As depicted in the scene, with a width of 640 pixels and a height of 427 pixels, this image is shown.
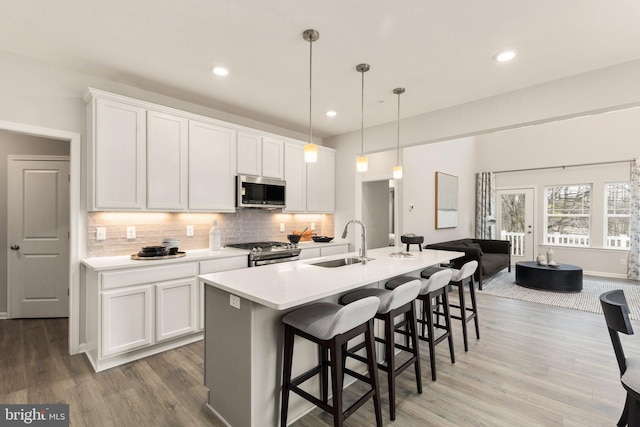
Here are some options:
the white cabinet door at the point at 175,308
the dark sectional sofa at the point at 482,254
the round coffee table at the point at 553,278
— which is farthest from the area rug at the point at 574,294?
the white cabinet door at the point at 175,308

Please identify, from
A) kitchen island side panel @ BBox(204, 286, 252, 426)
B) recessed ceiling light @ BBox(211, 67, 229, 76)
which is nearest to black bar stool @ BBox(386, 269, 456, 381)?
kitchen island side panel @ BBox(204, 286, 252, 426)

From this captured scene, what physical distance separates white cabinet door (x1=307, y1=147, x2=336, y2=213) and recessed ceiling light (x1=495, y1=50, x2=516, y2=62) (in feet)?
9.24

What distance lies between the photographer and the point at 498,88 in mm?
3355

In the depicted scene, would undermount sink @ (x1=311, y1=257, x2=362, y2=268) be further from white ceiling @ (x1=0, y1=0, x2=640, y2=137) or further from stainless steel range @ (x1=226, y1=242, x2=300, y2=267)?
white ceiling @ (x1=0, y1=0, x2=640, y2=137)

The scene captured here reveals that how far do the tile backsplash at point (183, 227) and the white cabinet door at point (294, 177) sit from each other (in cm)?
31

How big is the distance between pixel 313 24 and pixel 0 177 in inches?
170

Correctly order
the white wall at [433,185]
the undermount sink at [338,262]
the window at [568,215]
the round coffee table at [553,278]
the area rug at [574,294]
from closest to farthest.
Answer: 1. the undermount sink at [338,262]
2. the area rug at [574,294]
3. the round coffee table at [553,278]
4. the white wall at [433,185]
5. the window at [568,215]

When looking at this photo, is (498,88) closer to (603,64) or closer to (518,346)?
(603,64)

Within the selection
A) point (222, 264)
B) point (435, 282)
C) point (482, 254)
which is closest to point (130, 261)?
point (222, 264)

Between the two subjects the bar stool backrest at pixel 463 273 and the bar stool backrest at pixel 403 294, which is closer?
the bar stool backrest at pixel 403 294

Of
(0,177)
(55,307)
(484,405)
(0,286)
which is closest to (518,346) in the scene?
(484,405)

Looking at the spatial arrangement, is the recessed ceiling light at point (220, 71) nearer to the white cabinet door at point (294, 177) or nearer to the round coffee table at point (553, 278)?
the white cabinet door at point (294, 177)

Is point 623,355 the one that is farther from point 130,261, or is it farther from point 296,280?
point 130,261

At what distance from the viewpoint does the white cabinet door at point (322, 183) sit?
193 inches
